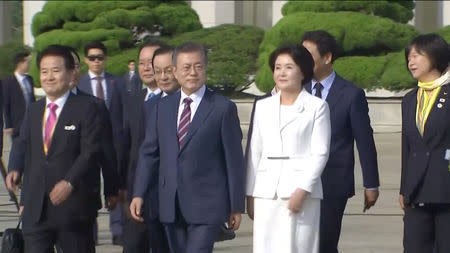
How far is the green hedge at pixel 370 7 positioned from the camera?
2547cm

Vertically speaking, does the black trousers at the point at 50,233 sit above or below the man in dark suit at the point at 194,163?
below

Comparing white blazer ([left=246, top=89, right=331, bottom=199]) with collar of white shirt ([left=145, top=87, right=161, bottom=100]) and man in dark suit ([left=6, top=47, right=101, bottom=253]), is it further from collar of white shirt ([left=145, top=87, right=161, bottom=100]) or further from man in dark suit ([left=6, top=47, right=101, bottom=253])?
collar of white shirt ([left=145, top=87, right=161, bottom=100])

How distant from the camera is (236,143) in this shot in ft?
21.5

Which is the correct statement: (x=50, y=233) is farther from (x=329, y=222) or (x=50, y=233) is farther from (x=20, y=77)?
(x=20, y=77)

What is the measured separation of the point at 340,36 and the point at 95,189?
1830cm

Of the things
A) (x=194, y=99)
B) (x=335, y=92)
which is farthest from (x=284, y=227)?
(x=335, y=92)

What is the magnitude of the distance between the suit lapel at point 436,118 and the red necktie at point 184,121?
4.89 feet

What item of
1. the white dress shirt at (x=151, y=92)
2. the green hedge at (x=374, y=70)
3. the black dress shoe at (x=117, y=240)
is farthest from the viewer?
the green hedge at (x=374, y=70)

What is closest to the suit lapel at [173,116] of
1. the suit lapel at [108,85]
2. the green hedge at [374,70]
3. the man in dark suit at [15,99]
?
the suit lapel at [108,85]

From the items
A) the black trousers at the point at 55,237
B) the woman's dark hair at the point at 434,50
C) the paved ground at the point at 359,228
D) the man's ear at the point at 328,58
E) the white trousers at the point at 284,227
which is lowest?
the paved ground at the point at 359,228

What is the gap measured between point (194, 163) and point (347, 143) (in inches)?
50.2

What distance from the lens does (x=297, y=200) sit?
6.25 m

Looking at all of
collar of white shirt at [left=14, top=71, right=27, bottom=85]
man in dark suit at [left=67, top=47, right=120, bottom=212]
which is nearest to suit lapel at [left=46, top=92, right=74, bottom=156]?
man in dark suit at [left=67, top=47, right=120, bottom=212]

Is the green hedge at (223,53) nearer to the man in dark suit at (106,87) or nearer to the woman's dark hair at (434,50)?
the man in dark suit at (106,87)
